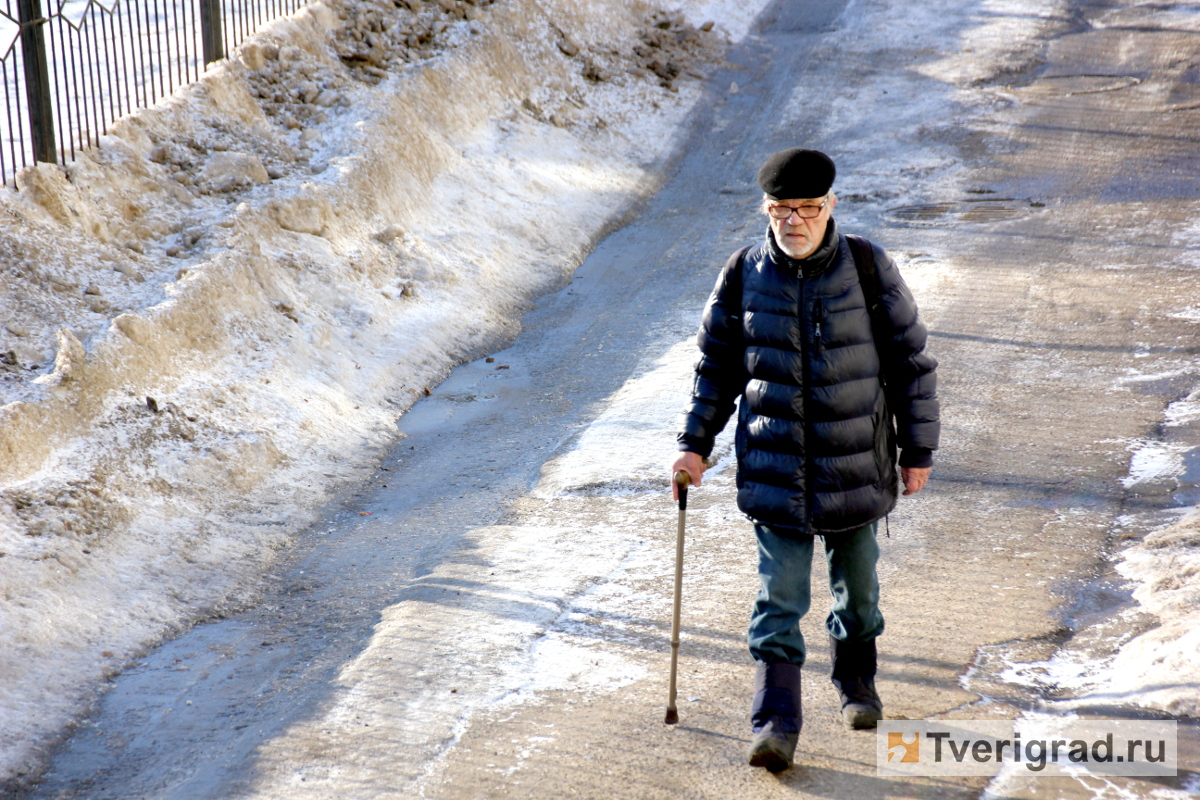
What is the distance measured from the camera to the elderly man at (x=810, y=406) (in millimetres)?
3328

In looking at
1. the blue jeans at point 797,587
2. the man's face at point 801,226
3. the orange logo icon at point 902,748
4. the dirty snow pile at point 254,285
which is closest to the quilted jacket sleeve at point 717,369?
the man's face at point 801,226

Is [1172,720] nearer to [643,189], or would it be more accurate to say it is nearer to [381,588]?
[381,588]

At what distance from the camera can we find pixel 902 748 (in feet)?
11.4

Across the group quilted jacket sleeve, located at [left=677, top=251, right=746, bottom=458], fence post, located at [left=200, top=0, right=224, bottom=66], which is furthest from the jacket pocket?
fence post, located at [left=200, top=0, right=224, bottom=66]

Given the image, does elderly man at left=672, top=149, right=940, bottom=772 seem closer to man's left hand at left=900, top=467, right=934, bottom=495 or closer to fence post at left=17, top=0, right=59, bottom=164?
man's left hand at left=900, top=467, right=934, bottom=495

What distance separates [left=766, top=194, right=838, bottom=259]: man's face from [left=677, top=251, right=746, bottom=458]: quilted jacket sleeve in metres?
0.22

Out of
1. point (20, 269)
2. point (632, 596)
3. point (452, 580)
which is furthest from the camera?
point (20, 269)

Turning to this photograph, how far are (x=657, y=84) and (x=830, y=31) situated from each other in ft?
13.8

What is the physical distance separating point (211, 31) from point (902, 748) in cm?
979

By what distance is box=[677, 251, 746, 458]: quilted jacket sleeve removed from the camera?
139 inches

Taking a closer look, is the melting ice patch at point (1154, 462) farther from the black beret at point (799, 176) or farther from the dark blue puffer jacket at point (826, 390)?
the black beret at point (799, 176)

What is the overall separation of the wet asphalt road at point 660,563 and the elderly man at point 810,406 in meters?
0.53

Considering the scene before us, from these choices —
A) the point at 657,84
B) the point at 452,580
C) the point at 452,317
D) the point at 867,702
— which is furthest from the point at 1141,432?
the point at 657,84

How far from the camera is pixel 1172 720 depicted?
342 centimetres
